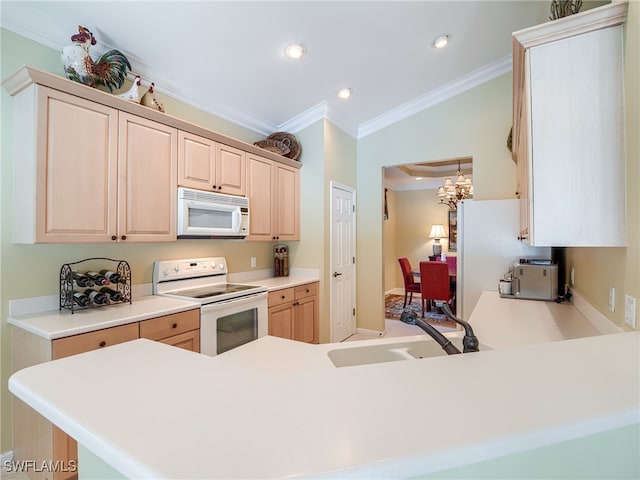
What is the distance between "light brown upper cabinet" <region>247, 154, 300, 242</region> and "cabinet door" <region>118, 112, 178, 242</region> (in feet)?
2.73

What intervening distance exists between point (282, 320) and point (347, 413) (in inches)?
101

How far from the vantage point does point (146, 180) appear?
7.07 feet

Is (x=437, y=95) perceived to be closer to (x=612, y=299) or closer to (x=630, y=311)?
(x=612, y=299)

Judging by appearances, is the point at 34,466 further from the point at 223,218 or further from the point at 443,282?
the point at 443,282

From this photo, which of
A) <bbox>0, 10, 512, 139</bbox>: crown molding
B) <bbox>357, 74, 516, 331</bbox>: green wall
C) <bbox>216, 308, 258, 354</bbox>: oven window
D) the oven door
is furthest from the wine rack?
<bbox>357, 74, 516, 331</bbox>: green wall

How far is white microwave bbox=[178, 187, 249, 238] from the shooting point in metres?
2.38

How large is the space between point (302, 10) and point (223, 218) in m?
1.74

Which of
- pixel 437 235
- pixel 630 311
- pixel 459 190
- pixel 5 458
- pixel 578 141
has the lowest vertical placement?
pixel 5 458

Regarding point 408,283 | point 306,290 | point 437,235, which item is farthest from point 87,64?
point 437,235

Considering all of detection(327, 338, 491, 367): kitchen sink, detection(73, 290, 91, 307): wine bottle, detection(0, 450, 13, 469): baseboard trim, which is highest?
detection(73, 290, 91, 307): wine bottle

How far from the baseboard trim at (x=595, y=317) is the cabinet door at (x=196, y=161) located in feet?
9.03

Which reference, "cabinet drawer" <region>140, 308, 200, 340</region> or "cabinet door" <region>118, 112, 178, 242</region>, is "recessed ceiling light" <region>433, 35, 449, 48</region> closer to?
"cabinet door" <region>118, 112, 178, 242</region>

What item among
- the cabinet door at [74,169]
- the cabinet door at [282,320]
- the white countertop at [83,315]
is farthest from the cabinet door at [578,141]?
the cabinet door at [74,169]

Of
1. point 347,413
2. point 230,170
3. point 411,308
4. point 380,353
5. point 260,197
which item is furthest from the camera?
point 411,308
